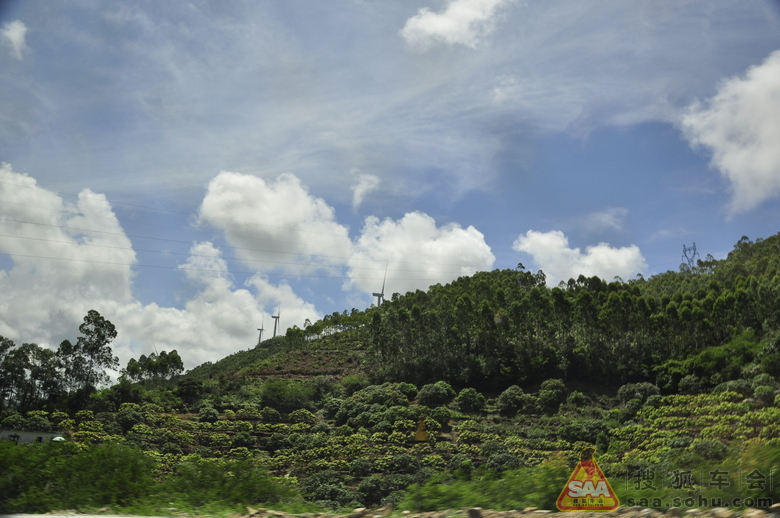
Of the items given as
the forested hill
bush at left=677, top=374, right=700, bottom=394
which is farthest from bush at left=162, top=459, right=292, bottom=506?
bush at left=677, top=374, right=700, bottom=394

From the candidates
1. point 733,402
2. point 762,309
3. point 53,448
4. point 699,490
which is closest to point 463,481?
point 699,490

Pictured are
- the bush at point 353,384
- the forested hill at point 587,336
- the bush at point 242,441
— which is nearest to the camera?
the bush at point 242,441

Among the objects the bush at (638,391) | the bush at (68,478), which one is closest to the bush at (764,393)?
the bush at (638,391)

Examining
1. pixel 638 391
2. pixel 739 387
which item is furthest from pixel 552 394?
pixel 739 387

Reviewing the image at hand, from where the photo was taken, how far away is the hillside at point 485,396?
93.2 feet

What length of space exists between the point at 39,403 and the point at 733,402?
48.3 m

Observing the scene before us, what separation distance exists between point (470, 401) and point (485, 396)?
580cm

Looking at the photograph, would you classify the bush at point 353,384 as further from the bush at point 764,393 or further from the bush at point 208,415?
the bush at point 764,393

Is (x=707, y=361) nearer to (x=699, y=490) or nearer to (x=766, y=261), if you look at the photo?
(x=766, y=261)

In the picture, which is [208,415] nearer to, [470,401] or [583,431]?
[470,401]

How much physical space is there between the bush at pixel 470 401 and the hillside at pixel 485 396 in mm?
108

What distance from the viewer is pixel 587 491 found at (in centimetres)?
571

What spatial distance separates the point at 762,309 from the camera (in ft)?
144

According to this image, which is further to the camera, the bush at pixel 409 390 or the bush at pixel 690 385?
the bush at pixel 409 390
